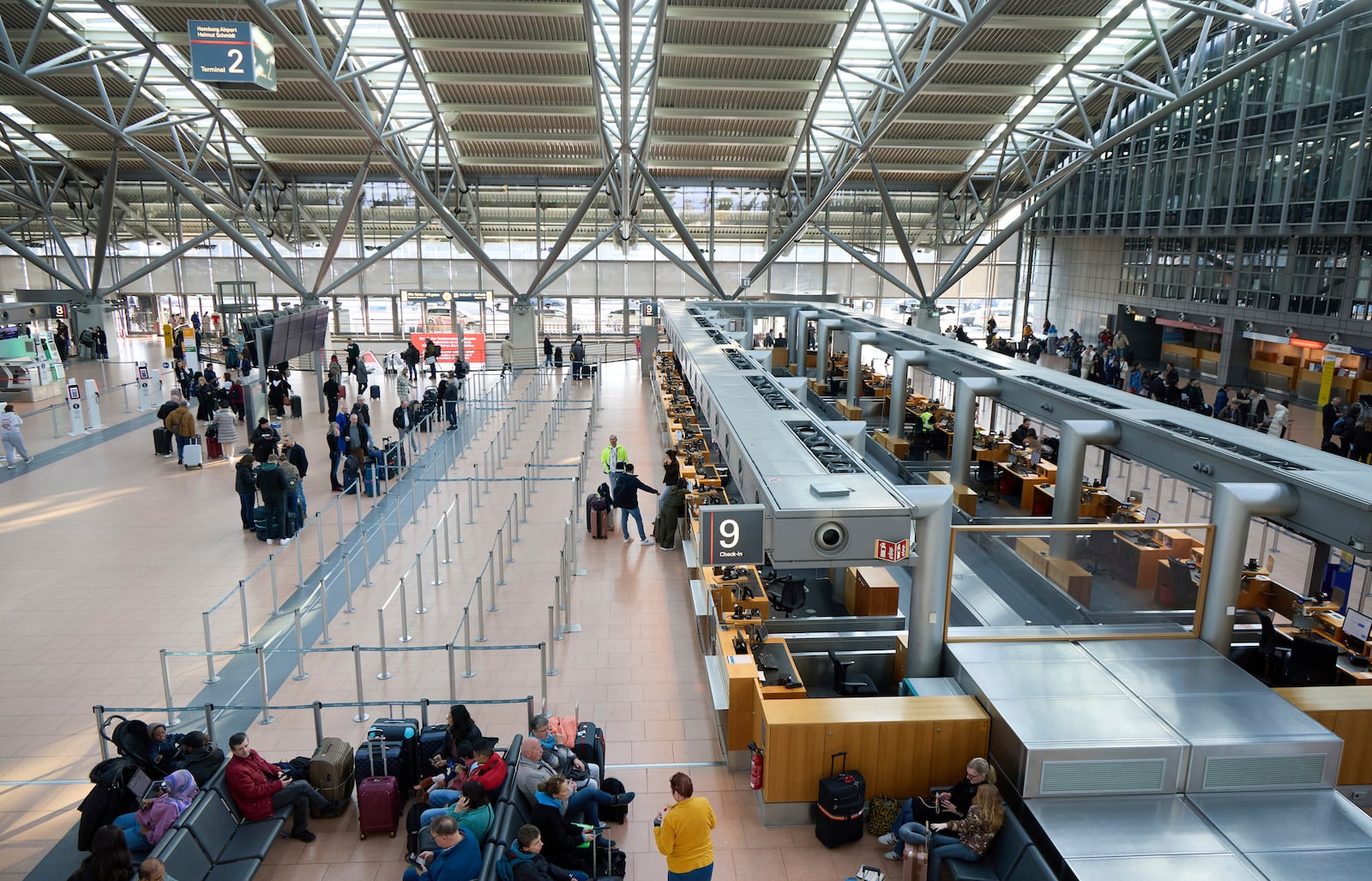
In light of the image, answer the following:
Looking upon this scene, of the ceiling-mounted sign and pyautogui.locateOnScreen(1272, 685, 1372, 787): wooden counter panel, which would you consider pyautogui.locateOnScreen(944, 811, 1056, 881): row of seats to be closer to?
pyautogui.locateOnScreen(1272, 685, 1372, 787): wooden counter panel

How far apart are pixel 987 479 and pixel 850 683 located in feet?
29.5

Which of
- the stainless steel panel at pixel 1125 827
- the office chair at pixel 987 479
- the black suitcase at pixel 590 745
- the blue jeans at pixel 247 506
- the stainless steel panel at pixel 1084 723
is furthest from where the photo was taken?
the office chair at pixel 987 479

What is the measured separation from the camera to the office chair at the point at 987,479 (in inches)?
628

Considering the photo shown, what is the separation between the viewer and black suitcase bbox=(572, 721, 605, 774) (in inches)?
289

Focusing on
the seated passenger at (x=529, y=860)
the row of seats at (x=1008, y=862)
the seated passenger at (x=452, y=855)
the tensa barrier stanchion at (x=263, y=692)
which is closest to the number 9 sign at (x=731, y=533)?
the seated passenger at (x=529, y=860)

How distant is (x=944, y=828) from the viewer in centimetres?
637

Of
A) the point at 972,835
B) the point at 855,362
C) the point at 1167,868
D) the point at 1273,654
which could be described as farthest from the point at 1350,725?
the point at 855,362

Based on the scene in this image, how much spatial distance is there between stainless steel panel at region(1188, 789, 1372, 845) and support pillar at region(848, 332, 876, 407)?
15.2 metres

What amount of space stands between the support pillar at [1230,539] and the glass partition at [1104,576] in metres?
0.10

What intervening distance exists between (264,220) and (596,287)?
1427 cm

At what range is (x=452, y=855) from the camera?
18.9 ft

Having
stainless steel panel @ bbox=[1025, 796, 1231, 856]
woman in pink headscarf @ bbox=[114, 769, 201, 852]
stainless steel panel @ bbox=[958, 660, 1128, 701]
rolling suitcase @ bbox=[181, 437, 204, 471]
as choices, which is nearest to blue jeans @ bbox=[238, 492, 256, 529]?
rolling suitcase @ bbox=[181, 437, 204, 471]

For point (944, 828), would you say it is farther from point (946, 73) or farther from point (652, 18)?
point (946, 73)

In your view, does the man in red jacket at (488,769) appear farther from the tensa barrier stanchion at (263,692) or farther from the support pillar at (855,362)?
the support pillar at (855,362)
